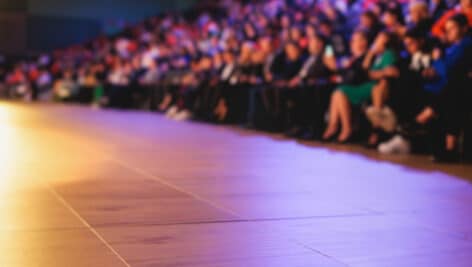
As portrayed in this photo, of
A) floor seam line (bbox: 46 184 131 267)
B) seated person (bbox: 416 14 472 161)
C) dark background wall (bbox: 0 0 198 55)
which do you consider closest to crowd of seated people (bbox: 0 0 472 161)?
seated person (bbox: 416 14 472 161)

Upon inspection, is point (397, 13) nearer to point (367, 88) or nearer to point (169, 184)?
point (367, 88)

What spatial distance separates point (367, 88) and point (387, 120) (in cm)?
42

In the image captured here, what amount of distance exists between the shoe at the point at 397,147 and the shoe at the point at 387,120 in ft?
0.60

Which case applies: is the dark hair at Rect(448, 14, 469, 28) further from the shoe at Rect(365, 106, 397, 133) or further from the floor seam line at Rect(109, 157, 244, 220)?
the floor seam line at Rect(109, 157, 244, 220)

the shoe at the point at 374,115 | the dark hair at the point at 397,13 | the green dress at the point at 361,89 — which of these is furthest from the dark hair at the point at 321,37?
the shoe at the point at 374,115

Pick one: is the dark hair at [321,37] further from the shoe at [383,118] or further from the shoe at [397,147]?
the shoe at [397,147]

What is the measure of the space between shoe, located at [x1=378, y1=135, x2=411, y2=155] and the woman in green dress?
0.38 metres

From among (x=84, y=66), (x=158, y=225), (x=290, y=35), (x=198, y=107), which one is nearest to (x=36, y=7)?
(x=84, y=66)

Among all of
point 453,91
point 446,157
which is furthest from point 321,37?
point 446,157

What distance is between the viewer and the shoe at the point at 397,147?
4027mm

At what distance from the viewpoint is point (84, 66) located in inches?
569

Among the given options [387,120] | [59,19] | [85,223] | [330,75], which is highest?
[59,19]

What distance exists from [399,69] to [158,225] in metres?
2.91

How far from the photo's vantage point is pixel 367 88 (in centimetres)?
461
